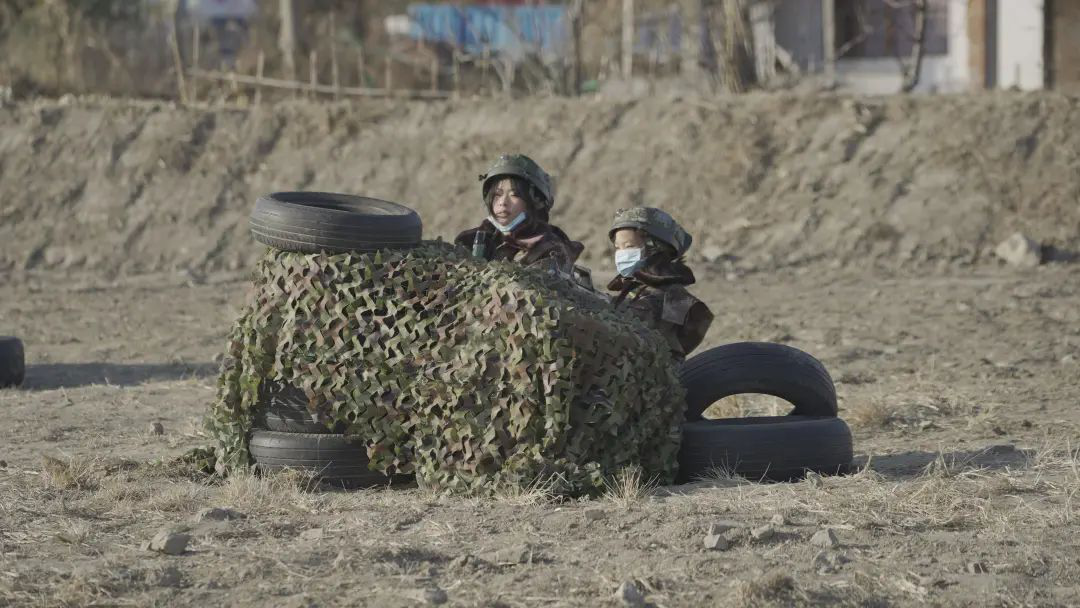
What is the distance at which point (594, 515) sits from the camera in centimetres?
648

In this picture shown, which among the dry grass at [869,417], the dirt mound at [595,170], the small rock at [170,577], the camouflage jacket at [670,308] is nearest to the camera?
the small rock at [170,577]

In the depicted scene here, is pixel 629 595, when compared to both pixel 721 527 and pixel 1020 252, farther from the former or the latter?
pixel 1020 252

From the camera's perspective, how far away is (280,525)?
6438mm

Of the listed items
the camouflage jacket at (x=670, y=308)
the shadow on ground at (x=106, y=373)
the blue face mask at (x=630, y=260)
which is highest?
the blue face mask at (x=630, y=260)

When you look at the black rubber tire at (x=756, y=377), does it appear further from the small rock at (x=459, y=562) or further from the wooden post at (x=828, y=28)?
the wooden post at (x=828, y=28)

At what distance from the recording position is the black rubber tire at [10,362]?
1122 cm

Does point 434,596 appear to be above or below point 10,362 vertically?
above

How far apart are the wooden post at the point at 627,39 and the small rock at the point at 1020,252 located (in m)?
7.30

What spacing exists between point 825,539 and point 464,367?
1789 millimetres

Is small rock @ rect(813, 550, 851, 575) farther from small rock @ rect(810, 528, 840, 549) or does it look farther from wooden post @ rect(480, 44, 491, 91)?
wooden post @ rect(480, 44, 491, 91)

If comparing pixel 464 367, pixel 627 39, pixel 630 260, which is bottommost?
pixel 464 367

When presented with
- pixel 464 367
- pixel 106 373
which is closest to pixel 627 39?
pixel 106 373

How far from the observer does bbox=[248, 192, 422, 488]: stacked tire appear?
284 inches

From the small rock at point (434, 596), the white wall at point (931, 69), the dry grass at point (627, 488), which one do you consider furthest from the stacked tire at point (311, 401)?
the white wall at point (931, 69)
